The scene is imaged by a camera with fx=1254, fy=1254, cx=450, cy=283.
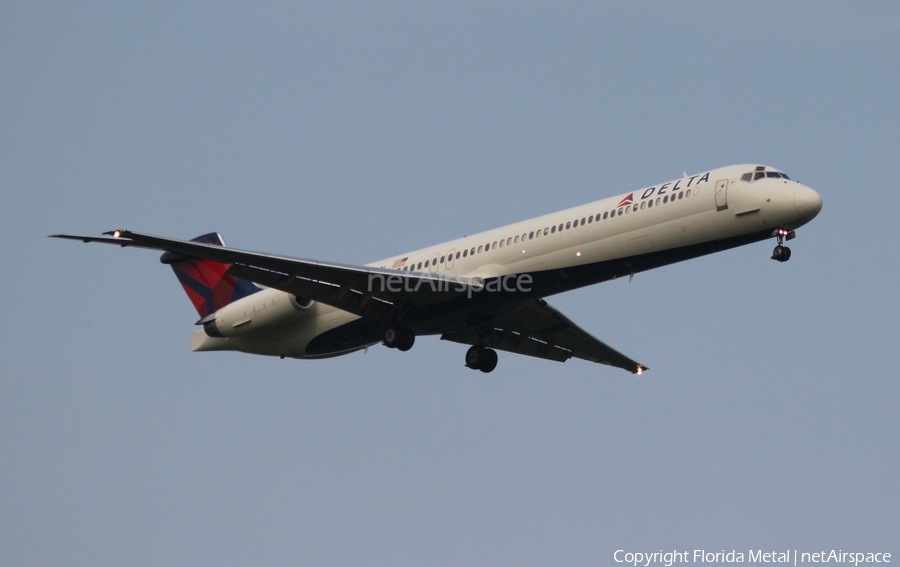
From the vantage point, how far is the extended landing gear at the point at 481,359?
1305 inches

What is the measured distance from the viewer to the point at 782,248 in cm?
2633

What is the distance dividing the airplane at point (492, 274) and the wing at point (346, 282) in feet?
0.10

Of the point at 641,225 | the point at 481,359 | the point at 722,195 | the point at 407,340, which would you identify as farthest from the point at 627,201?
the point at 481,359

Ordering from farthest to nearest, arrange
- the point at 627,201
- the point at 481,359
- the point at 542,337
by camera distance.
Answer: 1. the point at 542,337
2. the point at 481,359
3. the point at 627,201

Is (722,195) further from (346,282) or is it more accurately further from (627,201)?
(346,282)

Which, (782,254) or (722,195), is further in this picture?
(722,195)

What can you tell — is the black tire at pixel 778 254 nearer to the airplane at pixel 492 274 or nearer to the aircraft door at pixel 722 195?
the airplane at pixel 492 274

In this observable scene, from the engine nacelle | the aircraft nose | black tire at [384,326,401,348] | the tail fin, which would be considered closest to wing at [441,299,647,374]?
black tire at [384,326,401,348]

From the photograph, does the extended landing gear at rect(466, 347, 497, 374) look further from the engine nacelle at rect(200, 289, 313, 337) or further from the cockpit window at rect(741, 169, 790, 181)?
the cockpit window at rect(741, 169, 790, 181)

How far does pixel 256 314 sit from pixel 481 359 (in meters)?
6.00

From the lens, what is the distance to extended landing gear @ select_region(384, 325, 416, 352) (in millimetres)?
30125

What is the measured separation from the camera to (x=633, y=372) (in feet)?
115

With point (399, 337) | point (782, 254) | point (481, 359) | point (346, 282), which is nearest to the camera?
point (782, 254)

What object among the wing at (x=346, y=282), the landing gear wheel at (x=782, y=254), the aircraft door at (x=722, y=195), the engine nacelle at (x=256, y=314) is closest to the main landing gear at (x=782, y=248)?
the landing gear wheel at (x=782, y=254)
